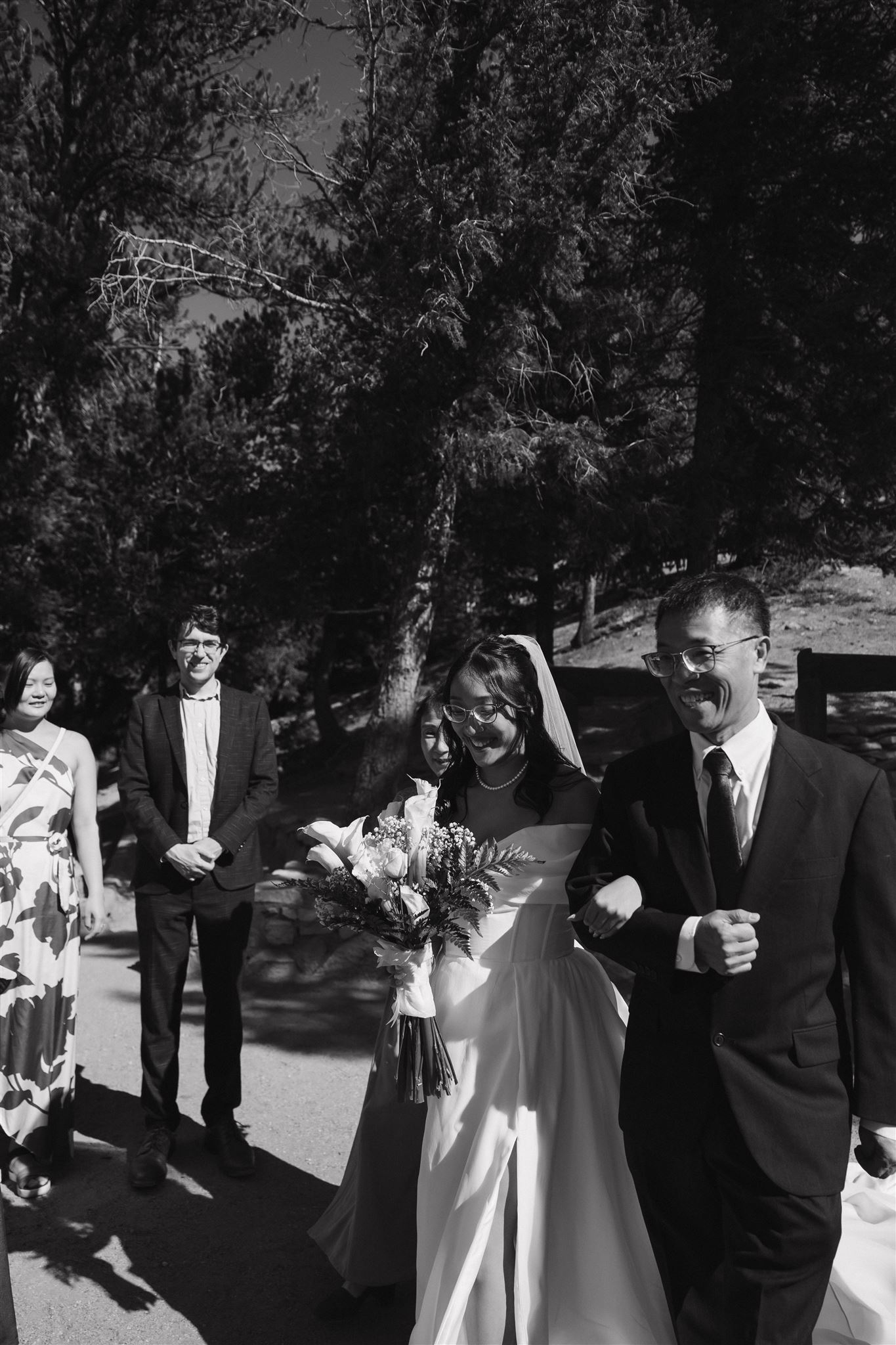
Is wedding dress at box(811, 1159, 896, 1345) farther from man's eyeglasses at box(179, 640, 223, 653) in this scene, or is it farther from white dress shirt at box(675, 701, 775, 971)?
man's eyeglasses at box(179, 640, 223, 653)

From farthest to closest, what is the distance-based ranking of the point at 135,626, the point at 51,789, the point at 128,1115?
the point at 135,626 < the point at 128,1115 < the point at 51,789

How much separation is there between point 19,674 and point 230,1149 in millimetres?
2233

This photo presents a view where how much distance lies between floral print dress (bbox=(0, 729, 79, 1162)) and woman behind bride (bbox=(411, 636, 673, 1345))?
2184 millimetres

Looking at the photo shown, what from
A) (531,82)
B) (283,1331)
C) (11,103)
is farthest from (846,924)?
(11,103)

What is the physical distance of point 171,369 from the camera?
12.1 metres

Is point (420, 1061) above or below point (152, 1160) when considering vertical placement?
above

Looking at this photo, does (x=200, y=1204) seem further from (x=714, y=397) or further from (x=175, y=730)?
(x=714, y=397)

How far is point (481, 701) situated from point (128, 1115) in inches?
132

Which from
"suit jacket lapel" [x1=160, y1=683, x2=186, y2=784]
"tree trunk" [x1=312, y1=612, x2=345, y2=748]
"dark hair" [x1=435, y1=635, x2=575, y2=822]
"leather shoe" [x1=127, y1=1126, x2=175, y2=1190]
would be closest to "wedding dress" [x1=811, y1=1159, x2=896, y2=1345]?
"dark hair" [x1=435, y1=635, x2=575, y2=822]

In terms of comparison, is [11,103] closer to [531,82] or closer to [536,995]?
[531,82]

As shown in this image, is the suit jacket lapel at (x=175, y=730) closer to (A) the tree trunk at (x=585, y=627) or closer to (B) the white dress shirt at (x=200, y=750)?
(B) the white dress shirt at (x=200, y=750)

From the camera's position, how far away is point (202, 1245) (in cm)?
386

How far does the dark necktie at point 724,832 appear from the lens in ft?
7.90

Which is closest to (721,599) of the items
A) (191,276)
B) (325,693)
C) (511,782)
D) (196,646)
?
(511,782)
